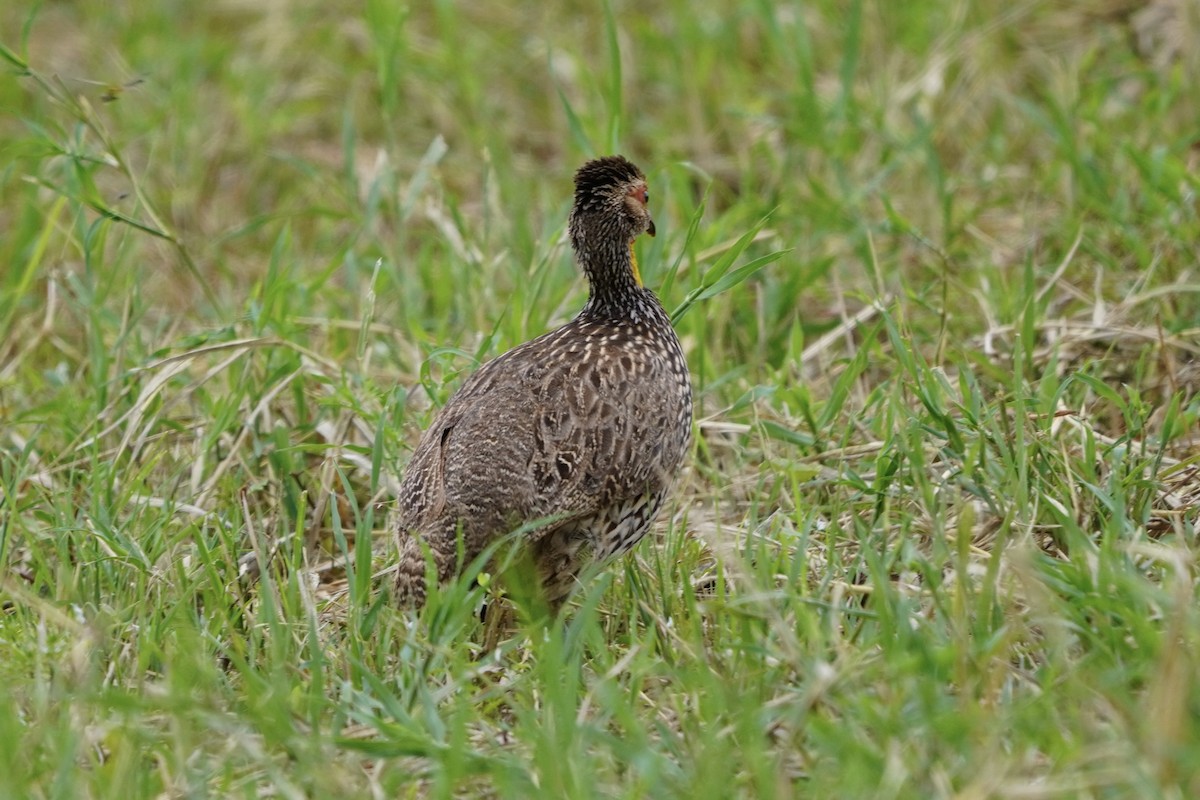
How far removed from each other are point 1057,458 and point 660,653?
1.37 m

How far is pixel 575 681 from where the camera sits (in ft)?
13.2

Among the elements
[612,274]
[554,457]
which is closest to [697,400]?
[612,274]

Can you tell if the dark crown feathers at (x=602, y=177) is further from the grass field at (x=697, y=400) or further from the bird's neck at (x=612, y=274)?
the grass field at (x=697, y=400)

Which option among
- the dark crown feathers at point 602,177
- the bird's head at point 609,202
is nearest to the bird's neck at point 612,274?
the bird's head at point 609,202

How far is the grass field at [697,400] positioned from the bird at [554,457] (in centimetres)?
17

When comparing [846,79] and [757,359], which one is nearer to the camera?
[757,359]

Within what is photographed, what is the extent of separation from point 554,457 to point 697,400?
1.52 meters

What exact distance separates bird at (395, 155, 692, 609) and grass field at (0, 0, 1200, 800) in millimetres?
168

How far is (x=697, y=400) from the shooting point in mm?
6301

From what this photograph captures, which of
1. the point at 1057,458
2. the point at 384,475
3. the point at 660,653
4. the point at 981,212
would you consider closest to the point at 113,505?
the point at 384,475

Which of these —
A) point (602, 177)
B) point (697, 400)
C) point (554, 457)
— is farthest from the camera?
point (697, 400)

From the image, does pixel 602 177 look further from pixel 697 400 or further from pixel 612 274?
pixel 697 400

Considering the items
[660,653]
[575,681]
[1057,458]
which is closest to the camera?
[575,681]

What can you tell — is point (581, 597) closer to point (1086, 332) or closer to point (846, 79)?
point (1086, 332)
